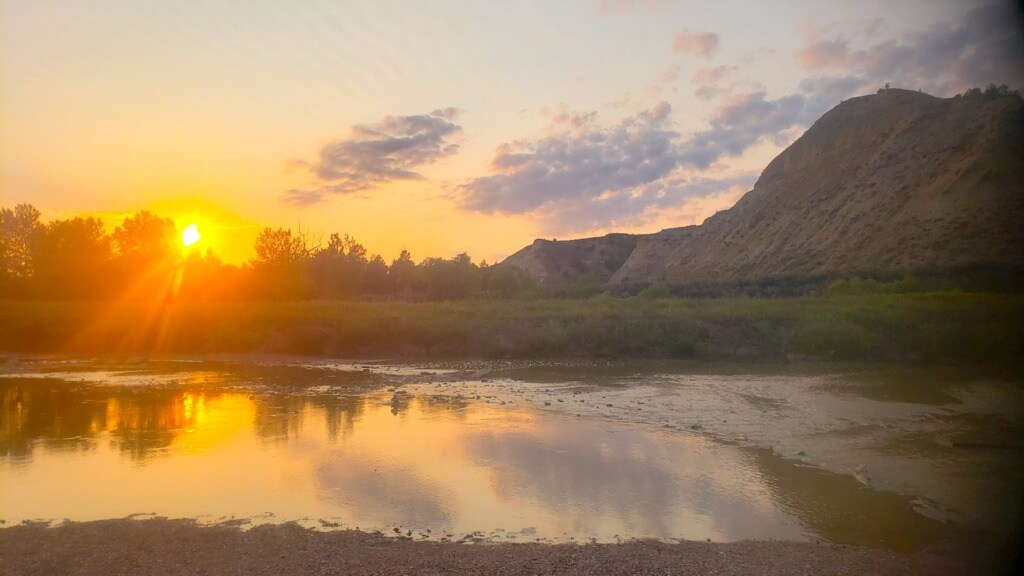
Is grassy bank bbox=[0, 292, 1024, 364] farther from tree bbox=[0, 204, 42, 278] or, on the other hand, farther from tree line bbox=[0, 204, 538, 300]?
tree bbox=[0, 204, 42, 278]

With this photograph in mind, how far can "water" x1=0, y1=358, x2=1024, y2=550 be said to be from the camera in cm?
828

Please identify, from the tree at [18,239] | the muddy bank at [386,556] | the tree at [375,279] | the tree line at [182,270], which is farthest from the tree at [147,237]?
the muddy bank at [386,556]

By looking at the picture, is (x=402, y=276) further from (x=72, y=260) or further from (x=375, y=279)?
(x=72, y=260)

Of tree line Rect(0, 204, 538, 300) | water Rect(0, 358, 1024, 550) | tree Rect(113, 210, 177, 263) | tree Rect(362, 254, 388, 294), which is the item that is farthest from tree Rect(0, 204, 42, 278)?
water Rect(0, 358, 1024, 550)

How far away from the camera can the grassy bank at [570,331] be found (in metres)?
25.2

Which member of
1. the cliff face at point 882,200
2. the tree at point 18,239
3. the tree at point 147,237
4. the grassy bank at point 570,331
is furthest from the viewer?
the tree at point 147,237

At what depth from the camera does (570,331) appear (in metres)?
28.2

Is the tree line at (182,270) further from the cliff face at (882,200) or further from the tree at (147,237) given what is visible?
the cliff face at (882,200)

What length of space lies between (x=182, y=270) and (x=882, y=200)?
56.3m

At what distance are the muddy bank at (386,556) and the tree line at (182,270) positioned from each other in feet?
143

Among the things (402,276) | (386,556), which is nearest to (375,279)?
(402,276)

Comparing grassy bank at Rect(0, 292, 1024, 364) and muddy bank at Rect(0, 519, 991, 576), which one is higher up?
grassy bank at Rect(0, 292, 1024, 364)

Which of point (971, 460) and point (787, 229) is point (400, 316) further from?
point (787, 229)

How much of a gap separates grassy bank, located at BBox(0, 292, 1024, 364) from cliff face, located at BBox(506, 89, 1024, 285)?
12968 mm
